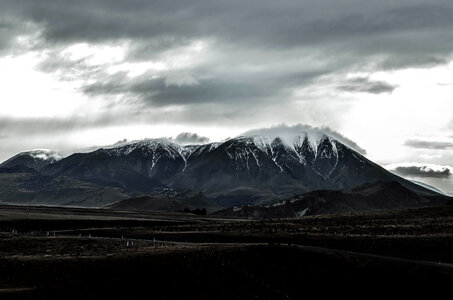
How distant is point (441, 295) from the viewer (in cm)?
6275

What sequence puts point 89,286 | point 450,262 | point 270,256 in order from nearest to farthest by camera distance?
point 89,286 → point 270,256 → point 450,262

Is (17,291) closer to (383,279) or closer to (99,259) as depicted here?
(99,259)

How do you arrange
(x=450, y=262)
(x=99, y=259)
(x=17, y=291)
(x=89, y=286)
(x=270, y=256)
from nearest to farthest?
1. (x=17, y=291)
2. (x=89, y=286)
3. (x=99, y=259)
4. (x=270, y=256)
5. (x=450, y=262)

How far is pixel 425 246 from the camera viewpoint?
8738cm

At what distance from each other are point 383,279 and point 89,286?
32.2 metres

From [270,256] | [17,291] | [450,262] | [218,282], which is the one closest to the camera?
[17,291]

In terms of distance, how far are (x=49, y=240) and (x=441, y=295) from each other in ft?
178

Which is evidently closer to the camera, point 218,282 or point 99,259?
point 218,282

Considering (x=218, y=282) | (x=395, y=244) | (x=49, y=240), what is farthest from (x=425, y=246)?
(x=49, y=240)

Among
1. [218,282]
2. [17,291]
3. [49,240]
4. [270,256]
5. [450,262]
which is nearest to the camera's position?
[17,291]

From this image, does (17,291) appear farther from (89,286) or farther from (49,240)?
(49,240)

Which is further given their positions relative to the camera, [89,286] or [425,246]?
[425,246]

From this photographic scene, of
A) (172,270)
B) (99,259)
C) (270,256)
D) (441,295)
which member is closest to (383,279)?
(441,295)

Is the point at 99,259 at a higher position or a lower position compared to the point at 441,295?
higher
